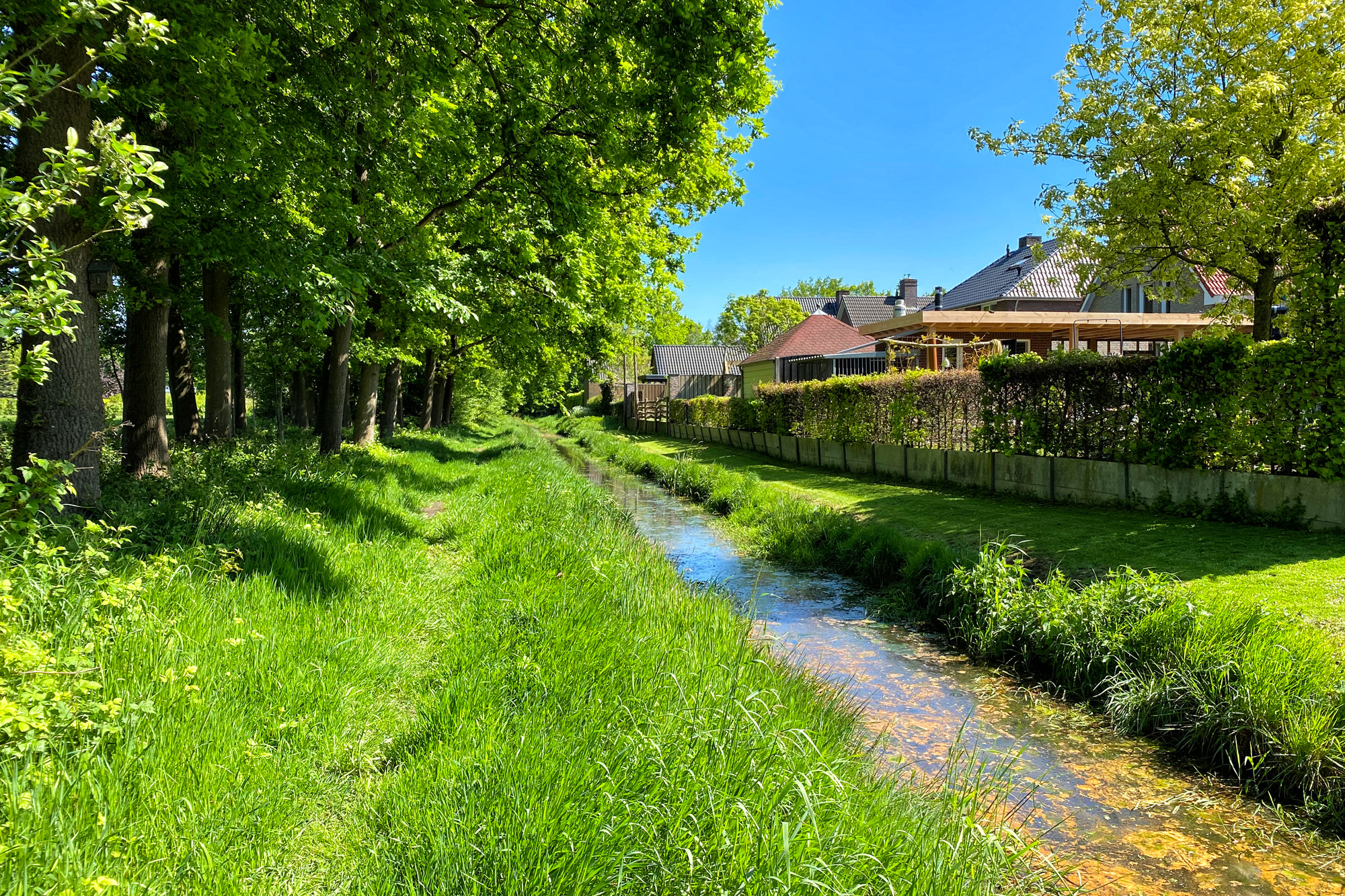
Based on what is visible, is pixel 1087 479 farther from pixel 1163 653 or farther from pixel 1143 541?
pixel 1163 653

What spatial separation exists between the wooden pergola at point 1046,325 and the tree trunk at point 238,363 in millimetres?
15385

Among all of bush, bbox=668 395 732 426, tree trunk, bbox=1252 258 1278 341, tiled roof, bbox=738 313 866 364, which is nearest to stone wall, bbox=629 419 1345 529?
tree trunk, bbox=1252 258 1278 341

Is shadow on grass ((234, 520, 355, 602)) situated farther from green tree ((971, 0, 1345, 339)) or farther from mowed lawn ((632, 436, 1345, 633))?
green tree ((971, 0, 1345, 339))

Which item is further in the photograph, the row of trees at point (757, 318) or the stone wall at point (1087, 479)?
the row of trees at point (757, 318)

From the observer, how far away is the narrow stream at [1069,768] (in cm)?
341

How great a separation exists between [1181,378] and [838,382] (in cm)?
900

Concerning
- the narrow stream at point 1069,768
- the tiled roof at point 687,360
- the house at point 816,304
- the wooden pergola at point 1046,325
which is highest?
the house at point 816,304

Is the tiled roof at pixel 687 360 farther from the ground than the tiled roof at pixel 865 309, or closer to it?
closer to it

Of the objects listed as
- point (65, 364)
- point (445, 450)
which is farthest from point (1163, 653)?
point (445, 450)

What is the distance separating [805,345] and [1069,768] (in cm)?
3278

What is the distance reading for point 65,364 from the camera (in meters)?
5.36

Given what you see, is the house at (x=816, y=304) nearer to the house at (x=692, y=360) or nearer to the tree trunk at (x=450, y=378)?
the house at (x=692, y=360)

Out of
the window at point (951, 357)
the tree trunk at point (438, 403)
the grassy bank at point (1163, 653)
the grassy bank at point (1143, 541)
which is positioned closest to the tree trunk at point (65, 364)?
the grassy bank at point (1163, 653)

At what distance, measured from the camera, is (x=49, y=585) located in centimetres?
342
